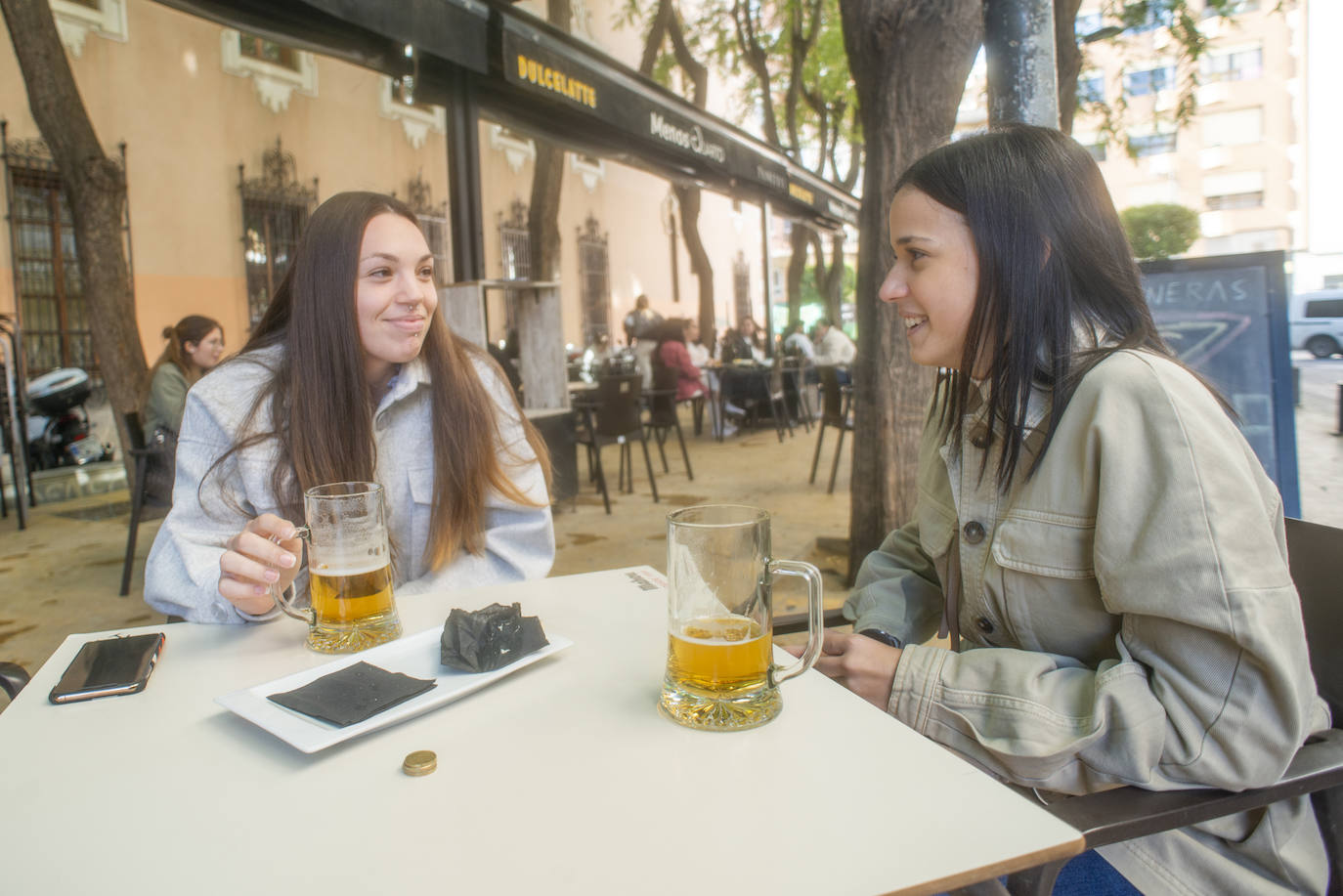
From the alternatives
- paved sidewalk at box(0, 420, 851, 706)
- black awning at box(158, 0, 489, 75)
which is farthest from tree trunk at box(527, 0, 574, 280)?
black awning at box(158, 0, 489, 75)

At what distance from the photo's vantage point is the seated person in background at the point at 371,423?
64.2 inches

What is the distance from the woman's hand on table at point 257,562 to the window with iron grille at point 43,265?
8.68 m

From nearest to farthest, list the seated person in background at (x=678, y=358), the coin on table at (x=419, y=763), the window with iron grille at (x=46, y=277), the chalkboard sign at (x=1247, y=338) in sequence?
1. the coin on table at (x=419, y=763)
2. the chalkboard sign at (x=1247, y=338)
3. the window with iron grille at (x=46, y=277)
4. the seated person in background at (x=678, y=358)

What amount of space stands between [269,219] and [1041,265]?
36.0ft

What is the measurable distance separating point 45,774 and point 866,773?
81cm

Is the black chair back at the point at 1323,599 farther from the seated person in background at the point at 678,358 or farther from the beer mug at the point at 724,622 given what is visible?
the seated person in background at the point at 678,358

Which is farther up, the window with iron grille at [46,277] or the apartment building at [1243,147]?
the apartment building at [1243,147]

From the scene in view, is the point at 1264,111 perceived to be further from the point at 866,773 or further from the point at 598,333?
the point at 866,773

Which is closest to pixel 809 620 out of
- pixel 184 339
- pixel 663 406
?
pixel 184 339

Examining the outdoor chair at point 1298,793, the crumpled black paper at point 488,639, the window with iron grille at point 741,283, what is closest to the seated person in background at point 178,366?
the crumpled black paper at point 488,639

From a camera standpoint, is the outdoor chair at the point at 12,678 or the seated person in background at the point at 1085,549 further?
the outdoor chair at the point at 12,678


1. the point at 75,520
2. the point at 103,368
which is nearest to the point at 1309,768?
the point at 103,368

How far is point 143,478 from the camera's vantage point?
4367mm

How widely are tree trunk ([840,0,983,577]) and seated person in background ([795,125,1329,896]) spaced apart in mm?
2233
